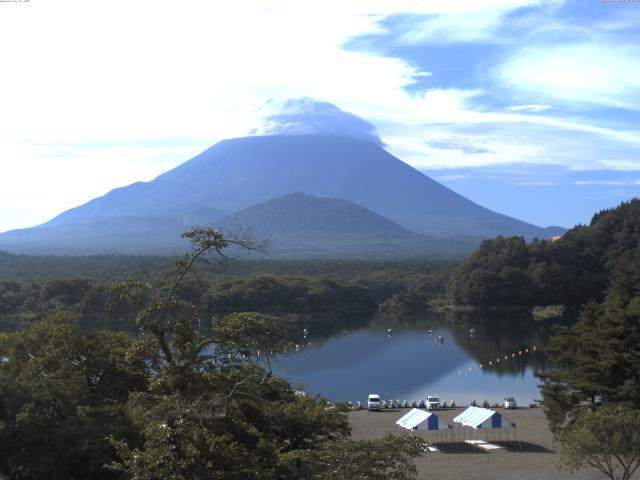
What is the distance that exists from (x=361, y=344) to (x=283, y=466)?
3014 cm

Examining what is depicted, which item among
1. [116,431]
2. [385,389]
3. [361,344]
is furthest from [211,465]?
[361,344]

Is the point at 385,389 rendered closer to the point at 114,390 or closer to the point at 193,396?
the point at 114,390

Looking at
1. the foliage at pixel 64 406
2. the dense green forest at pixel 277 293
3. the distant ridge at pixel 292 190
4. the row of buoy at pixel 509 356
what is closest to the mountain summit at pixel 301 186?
the distant ridge at pixel 292 190

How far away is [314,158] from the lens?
19125 centimetres

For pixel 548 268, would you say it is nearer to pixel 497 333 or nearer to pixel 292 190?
pixel 497 333

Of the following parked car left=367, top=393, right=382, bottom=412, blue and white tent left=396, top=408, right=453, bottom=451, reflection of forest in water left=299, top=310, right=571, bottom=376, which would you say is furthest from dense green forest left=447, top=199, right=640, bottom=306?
blue and white tent left=396, top=408, right=453, bottom=451

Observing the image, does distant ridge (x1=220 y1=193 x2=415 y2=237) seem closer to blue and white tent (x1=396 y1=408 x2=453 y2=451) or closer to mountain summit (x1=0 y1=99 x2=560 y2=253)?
mountain summit (x1=0 y1=99 x2=560 y2=253)

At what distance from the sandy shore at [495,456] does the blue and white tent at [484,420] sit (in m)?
0.38

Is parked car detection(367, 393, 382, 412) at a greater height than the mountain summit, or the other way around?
the mountain summit

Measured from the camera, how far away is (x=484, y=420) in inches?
628

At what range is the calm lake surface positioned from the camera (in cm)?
2622

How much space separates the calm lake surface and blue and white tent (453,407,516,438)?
5.45 m

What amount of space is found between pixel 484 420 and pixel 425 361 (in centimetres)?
1672

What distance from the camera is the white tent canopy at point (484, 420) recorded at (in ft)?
52.2
